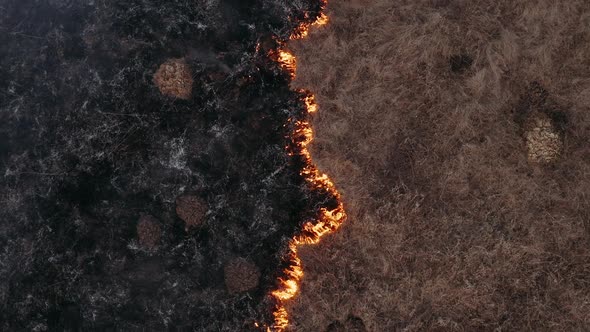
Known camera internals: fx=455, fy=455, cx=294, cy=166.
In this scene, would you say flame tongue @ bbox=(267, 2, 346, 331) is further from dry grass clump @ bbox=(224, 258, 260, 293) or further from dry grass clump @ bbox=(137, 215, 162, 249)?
dry grass clump @ bbox=(137, 215, 162, 249)

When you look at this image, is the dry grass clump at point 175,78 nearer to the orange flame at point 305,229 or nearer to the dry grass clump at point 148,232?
the orange flame at point 305,229

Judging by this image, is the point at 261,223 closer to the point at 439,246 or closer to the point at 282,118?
the point at 282,118

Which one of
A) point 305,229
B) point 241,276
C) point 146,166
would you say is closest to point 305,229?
point 305,229

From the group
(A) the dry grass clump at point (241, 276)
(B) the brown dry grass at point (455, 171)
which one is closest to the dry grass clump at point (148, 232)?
(A) the dry grass clump at point (241, 276)

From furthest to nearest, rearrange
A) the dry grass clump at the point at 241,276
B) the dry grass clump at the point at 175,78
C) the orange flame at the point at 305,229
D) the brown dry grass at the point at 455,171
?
the dry grass clump at the point at 175,78 → the orange flame at the point at 305,229 → the dry grass clump at the point at 241,276 → the brown dry grass at the point at 455,171

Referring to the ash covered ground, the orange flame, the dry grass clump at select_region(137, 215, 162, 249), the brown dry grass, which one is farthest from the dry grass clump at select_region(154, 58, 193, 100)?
the brown dry grass

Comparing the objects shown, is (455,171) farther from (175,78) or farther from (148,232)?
(148,232)
